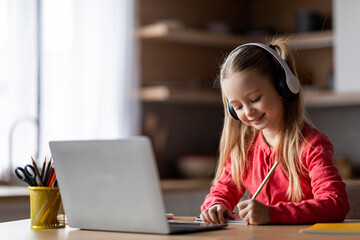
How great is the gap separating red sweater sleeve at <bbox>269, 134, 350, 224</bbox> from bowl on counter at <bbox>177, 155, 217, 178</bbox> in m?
2.43

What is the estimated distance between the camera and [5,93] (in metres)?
3.39

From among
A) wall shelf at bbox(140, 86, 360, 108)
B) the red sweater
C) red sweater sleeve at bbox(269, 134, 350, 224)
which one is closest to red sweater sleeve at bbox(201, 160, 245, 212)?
the red sweater

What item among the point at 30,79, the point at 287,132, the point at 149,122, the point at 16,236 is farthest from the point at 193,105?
the point at 16,236

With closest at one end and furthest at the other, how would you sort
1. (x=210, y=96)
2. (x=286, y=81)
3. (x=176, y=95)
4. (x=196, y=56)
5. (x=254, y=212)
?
(x=254, y=212) → (x=286, y=81) → (x=176, y=95) → (x=210, y=96) → (x=196, y=56)

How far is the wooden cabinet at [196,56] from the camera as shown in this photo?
4.00 metres

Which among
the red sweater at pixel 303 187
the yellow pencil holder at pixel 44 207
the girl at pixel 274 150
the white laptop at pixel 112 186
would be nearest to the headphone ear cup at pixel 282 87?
the girl at pixel 274 150

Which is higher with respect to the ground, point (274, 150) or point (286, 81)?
point (286, 81)

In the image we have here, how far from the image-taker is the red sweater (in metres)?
1.44

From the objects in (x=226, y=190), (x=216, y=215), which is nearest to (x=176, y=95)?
(x=226, y=190)

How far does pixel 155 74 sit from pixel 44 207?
2.75 metres

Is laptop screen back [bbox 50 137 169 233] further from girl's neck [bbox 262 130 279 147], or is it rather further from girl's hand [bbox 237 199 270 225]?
girl's neck [bbox 262 130 279 147]

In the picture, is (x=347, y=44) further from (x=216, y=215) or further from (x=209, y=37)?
(x=216, y=215)

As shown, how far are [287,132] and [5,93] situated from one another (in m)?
2.12

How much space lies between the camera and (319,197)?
1.50m
